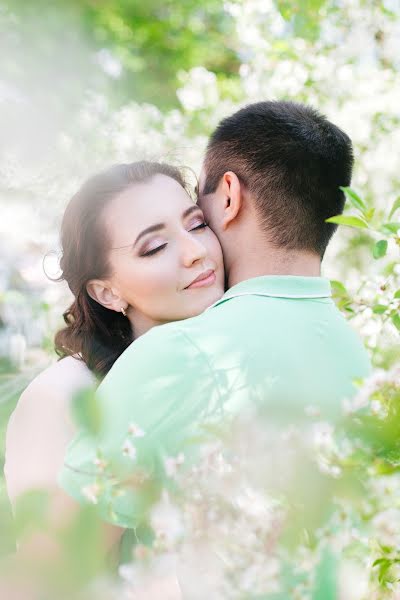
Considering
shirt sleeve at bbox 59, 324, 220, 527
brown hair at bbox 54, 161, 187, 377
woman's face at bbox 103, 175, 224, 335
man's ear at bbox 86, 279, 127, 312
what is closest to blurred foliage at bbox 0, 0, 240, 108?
brown hair at bbox 54, 161, 187, 377

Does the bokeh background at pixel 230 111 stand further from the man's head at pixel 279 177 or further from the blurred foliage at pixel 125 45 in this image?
the blurred foliage at pixel 125 45

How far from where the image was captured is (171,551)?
759mm

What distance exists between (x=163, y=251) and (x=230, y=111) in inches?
179

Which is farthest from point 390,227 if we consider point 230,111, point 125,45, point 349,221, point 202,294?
point 125,45

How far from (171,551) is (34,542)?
0.23 metres

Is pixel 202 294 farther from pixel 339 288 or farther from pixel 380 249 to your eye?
pixel 380 249

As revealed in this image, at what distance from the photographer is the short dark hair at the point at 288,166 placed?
1734 mm

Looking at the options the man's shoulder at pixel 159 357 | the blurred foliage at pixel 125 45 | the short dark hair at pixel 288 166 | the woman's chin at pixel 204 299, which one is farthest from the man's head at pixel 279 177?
the blurred foliage at pixel 125 45

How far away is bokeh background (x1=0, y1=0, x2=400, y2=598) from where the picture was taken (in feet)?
8.11

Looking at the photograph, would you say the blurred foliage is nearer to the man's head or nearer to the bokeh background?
the bokeh background

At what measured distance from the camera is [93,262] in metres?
2.02

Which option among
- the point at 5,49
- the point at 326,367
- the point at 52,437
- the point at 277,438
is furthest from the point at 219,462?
the point at 5,49

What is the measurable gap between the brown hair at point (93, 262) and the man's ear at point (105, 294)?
2 cm

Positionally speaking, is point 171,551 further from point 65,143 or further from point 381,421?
point 65,143
